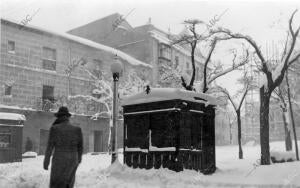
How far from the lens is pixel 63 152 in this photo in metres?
7.19

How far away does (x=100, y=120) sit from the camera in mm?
35281

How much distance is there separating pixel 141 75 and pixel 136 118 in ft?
79.4

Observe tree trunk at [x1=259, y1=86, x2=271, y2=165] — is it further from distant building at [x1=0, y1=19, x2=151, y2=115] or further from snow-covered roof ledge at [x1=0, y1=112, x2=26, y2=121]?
distant building at [x1=0, y1=19, x2=151, y2=115]

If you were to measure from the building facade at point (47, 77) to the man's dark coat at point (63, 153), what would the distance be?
21722 mm

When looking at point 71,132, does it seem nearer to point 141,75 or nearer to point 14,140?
point 14,140

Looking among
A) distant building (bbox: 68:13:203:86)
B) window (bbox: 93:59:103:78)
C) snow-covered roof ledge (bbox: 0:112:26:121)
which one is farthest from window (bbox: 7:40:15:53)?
distant building (bbox: 68:13:203:86)

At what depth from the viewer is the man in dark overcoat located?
7121 mm

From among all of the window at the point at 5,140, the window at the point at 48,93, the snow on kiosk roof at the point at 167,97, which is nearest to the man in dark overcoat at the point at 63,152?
the snow on kiosk roof at the point at 167,97

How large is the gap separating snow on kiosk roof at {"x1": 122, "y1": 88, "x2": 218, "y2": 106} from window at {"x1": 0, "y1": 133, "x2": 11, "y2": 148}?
9.53m

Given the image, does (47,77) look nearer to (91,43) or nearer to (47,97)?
(47,97)

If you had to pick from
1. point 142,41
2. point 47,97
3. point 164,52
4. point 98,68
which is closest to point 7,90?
point 47,97

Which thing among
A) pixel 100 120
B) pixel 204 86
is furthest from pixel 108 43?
pixel 204 86

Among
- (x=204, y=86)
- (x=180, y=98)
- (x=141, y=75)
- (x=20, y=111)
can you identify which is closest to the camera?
(x=180, y=98)

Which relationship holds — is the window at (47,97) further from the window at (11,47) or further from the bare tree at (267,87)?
the bare tree at (267,87)
